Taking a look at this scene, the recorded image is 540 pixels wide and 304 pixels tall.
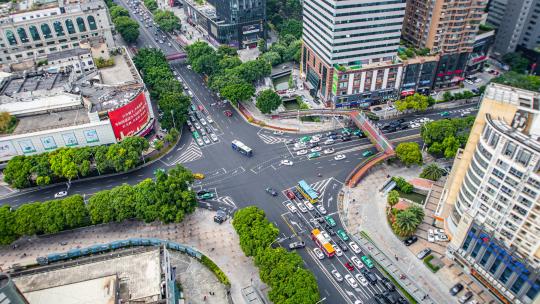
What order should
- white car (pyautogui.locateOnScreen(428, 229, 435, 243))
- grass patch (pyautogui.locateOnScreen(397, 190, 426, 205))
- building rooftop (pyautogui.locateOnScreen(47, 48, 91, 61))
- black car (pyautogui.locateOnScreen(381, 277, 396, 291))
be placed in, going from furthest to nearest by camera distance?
building rooftop (pyautogui.locateOnScreen(47, 48, 91, 61))
grass patch (pyautogui.locateOnScreen(397, 190, 426, 205))
white car (pyautogui.locateOnScreen(428, 229, 435, 243))
black car (pyautogui.locateOnScreen(381, 277, 396, 291))

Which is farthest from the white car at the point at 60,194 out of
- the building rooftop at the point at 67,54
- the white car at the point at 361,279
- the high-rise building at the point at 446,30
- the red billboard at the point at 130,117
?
the high-rise building at the point at 446,30

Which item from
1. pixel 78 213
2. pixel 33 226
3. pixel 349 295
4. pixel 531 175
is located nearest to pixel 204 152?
pixel 78 213

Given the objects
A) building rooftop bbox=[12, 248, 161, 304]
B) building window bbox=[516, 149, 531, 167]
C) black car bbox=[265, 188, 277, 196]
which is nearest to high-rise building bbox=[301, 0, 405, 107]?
black car bbox=[265, 188, 277, 196]

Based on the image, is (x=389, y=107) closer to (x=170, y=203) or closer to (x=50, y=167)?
(x=170, y=203)

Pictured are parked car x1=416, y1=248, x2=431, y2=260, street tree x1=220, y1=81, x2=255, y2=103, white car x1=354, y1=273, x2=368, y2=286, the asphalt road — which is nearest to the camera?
white car x1=354, y1=273, x2=368, y2=286

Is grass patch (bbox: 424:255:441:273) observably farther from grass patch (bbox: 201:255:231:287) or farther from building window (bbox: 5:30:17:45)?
building window (bbox: 5:30:17:45)

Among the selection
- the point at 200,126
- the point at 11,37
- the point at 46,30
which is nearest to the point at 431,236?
the point at 200,126
